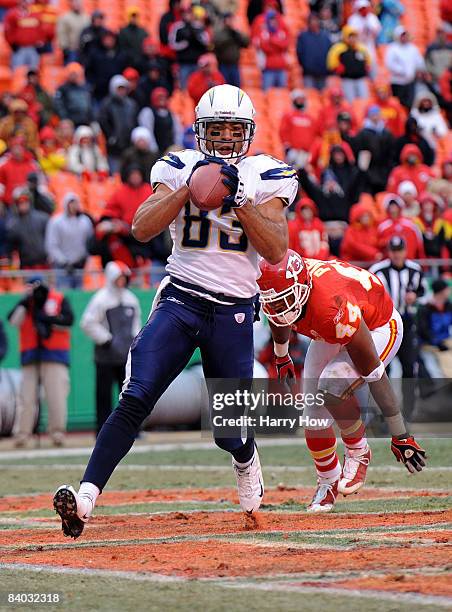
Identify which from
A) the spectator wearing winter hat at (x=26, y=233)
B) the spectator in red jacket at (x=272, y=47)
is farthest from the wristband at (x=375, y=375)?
the spectator in red jacket at (x=272, y=47)

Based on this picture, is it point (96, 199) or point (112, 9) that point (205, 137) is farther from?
point (112, 9)

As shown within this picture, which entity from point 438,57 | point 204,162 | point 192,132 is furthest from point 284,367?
point 438,57

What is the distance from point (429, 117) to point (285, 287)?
13932 mm

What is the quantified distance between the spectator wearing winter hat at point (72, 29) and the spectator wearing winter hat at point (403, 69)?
189 inches

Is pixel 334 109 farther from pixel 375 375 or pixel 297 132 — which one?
pixel 375 375

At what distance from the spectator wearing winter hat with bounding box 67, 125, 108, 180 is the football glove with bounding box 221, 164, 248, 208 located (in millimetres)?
10685

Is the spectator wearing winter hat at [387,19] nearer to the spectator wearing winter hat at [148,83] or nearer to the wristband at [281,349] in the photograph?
the spectator wearing winter hat at [148,83]

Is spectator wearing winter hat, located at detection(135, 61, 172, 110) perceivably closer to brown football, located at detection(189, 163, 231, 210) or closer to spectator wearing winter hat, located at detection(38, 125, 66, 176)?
spectator wearing winter hat, located at detection(38, 125, 66, 176)

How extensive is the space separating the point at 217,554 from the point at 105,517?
2078mm

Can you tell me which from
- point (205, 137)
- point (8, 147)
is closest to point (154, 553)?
point (205, 137)

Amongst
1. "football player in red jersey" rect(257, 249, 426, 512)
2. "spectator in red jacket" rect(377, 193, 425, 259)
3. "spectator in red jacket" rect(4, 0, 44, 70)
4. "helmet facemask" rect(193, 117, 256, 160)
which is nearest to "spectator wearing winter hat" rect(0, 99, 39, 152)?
"spectator in red jacket" rect(4, 0, 44, 70)

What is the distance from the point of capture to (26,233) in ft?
48.5

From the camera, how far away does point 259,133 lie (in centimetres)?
2014

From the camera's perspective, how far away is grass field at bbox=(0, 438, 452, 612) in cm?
461
